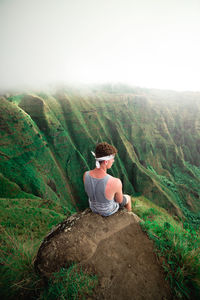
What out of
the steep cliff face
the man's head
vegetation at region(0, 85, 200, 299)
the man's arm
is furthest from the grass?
the steep cliff face

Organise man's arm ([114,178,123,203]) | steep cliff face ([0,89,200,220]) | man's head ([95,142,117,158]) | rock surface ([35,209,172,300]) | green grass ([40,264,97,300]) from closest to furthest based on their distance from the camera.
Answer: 1. green grass ([40,264,97,300])
2. rock surface ([35,209,172,300])
3. man's head ([95,142,117,158])
4. man's arm ([114,178,123,203])
5. steep cliff face ([0,89,200,220])

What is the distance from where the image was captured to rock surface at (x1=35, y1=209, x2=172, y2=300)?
2641 mm

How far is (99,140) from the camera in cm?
6875

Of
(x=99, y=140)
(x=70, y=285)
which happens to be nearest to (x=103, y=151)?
(x=70, y=285)

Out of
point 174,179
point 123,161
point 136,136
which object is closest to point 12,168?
point 123,161

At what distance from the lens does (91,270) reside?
114 inches

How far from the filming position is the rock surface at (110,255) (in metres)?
2.64

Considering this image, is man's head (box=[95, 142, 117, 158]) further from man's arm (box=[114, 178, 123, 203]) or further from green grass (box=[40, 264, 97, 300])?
green grass (box=[40, 264, 97, 300])

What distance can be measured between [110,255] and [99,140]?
6596 cm

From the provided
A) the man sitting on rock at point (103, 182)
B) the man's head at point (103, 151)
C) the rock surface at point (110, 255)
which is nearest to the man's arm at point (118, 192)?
the man sitting on rock at point (103, 182)

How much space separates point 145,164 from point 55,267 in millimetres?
84695

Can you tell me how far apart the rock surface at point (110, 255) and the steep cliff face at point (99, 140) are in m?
21.4

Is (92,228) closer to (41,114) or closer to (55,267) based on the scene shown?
(55,267)

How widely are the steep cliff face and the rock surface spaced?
21378mm
